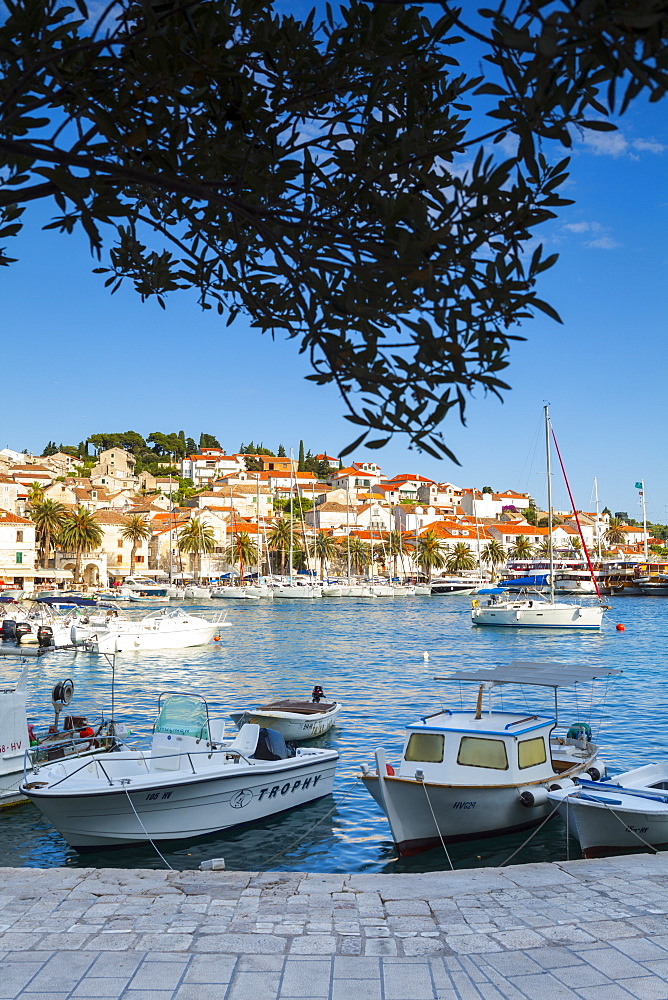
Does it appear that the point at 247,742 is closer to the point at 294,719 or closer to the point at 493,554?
the point at 294,719

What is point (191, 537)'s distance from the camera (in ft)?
390

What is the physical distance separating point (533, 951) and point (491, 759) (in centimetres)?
672

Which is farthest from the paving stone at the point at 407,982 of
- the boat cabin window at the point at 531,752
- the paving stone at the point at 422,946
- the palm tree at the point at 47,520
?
the palm tree at the point at 47,520

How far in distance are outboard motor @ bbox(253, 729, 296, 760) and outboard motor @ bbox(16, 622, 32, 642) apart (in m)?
29.2

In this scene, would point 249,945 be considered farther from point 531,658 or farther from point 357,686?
point 531,658

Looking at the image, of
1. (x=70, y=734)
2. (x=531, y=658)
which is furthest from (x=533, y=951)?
(x=531, y=658)

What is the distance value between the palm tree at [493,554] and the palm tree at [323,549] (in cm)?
2475

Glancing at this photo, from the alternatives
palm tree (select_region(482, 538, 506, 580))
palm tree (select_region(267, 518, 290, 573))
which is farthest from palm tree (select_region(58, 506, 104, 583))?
palm tree (select_region(482, 538, 506, 580))

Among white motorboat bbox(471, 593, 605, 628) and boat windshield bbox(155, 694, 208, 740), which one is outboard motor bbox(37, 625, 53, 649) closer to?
boat windshield bbox(155, 694, 208, 740)

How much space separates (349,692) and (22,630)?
766 inches

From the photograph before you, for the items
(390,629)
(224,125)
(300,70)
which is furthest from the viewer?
(390,629)

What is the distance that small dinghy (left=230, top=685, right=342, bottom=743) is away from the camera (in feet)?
66.2

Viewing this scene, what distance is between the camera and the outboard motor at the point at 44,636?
3869 centimetres

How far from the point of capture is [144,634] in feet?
129
